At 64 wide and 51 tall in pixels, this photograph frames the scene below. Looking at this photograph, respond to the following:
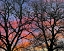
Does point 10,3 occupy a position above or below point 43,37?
above

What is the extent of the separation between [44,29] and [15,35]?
24.6 ft

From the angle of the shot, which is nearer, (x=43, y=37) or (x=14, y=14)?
(x=14, y=14)

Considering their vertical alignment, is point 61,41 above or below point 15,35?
below

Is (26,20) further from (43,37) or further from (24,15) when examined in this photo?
(43,37)

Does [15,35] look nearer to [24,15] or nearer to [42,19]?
[24,15]

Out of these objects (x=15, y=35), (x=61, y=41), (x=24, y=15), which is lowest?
(x=61, y=41)

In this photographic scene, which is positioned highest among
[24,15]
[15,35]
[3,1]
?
[3,1]

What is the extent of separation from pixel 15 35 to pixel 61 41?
1146 centimetres

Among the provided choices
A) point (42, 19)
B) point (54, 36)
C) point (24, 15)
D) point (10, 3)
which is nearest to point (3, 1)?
point (10, 3)

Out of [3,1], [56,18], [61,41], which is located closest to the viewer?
[3,1]

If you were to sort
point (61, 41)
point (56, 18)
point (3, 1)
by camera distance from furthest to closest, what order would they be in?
point (61, 41) < point (56, 18) < point (3, 1)

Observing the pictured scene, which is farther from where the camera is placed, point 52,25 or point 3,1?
point 52,25

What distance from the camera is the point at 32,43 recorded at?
4003cm

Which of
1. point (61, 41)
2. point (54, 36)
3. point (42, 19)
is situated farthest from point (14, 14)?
point (61, 41)
